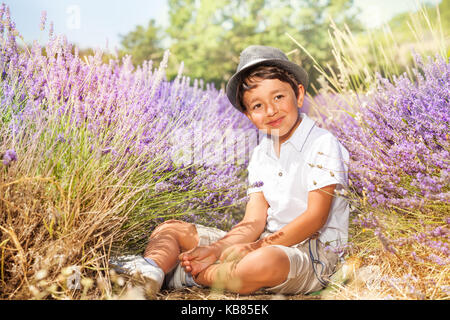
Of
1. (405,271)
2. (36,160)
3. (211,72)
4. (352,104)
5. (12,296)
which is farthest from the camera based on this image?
(211,72)

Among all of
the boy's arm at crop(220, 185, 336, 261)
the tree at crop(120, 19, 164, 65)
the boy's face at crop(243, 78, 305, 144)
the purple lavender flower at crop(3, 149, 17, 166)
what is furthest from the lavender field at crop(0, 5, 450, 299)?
the tree at crop(120, 19, 164, 65)

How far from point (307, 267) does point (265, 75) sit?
34.4 inches

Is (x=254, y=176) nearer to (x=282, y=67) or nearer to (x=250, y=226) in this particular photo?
(x=250, y=226)

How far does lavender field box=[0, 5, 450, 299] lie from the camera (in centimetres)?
145

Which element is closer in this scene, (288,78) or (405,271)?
(405,271)

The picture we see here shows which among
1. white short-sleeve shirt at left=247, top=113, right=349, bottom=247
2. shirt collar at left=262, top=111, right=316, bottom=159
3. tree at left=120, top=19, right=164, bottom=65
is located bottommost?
white short-sleeve shirt at left=247, top=113, right=349, bottom=247

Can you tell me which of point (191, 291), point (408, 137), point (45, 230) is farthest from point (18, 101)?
point (408, 137)

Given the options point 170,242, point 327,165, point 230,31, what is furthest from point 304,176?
point 230,31

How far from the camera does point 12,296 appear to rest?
4.47 ft

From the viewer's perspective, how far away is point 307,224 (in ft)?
5.74

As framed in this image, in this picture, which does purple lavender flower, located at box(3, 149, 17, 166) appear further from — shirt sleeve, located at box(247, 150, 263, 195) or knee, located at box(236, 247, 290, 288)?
Result: shirt sleeve, located at box(247, 150, 263, 195)

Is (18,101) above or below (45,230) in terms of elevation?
above

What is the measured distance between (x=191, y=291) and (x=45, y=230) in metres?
0.67
